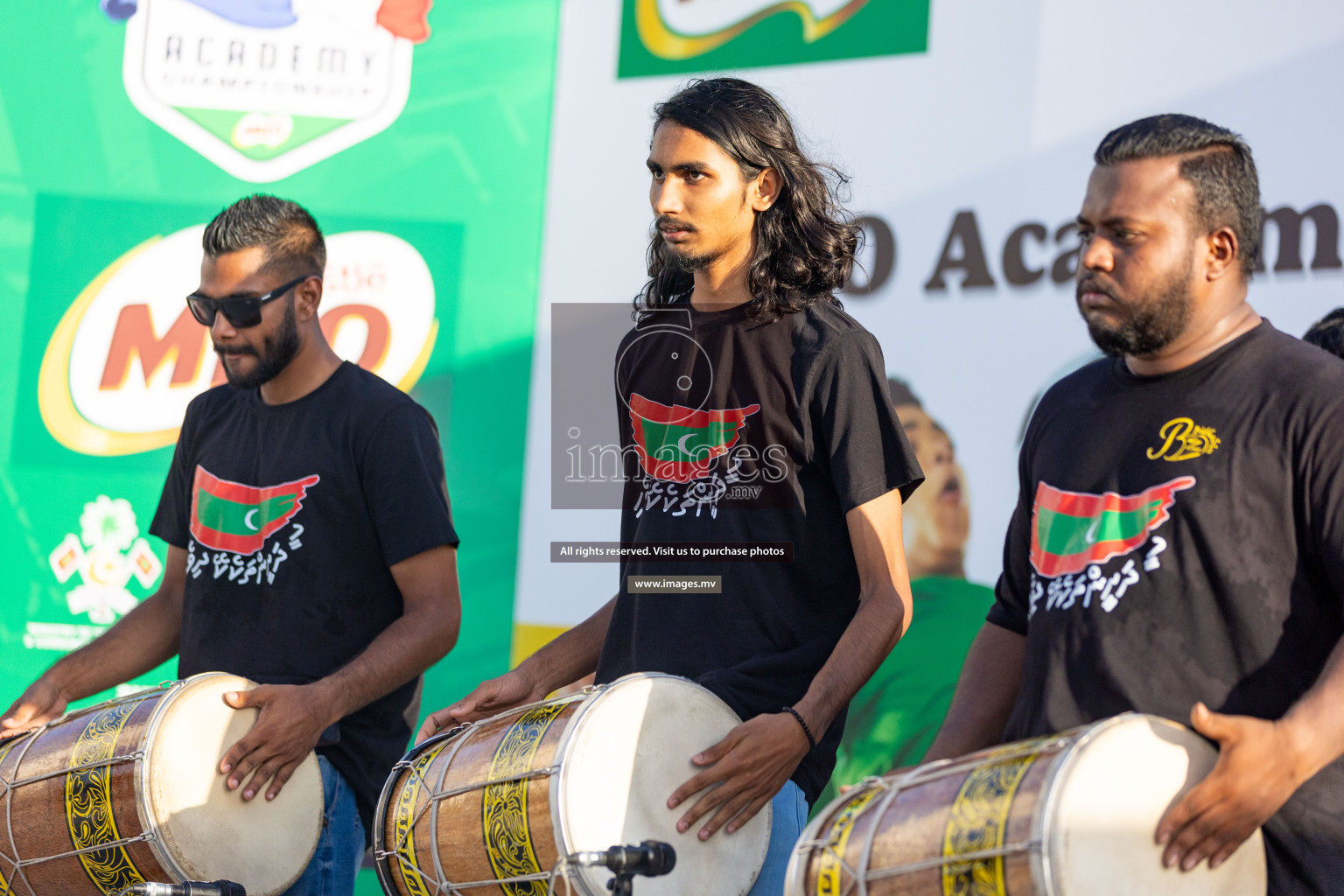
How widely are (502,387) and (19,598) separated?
2.05m

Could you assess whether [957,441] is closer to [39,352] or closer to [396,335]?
[396,335]

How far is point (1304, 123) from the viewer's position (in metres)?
4.32

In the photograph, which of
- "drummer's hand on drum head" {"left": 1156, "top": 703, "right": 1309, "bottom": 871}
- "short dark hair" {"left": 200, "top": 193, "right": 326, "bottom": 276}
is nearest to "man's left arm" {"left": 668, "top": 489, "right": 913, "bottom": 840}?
"drummer's hand on drum head" {"left": 1156, "top": 703, "right": 1309, "bottom": 871}

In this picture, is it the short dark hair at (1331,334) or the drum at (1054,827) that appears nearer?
the drum at (1054,827)

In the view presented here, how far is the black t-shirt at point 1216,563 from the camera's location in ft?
6.64

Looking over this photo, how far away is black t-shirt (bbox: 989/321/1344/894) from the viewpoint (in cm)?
202

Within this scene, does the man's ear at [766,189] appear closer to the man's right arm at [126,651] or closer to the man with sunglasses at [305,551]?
the man with sunglasses at [305,551]

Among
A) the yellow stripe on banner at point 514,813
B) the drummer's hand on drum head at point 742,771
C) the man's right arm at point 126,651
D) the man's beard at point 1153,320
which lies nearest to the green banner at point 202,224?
the man's right arm at point 126,651

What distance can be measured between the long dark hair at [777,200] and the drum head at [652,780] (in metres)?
0.83

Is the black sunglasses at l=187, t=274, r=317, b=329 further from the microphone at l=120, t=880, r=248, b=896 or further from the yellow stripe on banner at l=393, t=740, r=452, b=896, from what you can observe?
the microphone at l=120, t=880, r=248, b=896

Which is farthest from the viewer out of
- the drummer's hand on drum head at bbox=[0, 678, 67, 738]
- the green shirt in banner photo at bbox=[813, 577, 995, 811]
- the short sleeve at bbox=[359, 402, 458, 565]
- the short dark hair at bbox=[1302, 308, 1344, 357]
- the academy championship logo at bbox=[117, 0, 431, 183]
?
the academy championship logo at bbox=[117, 0, 431, 183]

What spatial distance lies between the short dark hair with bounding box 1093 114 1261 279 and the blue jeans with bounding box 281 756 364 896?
214 centimetres

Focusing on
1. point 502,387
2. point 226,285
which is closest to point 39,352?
point 502,387

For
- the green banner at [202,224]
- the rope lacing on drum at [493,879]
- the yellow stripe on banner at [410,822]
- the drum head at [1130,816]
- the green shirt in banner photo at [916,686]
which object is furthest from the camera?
the green banner at [202,224]
